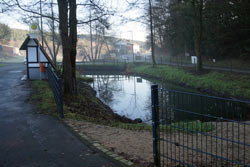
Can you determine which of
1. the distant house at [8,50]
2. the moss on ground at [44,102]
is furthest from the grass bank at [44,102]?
the distant house at [8,50]

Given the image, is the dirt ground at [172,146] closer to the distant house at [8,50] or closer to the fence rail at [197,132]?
the fence rail at [197,132]

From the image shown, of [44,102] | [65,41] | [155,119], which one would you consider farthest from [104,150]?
[65,41]

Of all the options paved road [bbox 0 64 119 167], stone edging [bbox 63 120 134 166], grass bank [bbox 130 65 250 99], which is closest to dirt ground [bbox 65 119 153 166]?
stone edging [bbox 63 120 134 166]

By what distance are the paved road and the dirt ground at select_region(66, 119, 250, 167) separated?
575mm

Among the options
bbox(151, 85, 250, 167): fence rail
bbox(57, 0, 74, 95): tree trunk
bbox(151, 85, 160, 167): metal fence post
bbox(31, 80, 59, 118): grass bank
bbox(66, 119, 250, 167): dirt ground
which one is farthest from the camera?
bbox(57, 0, 74, 95): tree trunk

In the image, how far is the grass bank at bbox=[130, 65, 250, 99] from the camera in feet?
65.1

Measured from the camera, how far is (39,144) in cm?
625

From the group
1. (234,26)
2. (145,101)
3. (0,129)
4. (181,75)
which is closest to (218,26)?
(234,26)

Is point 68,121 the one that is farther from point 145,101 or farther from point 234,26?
point 234,26

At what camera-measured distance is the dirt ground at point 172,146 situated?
16.4 ft

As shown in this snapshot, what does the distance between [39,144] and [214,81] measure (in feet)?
64.3

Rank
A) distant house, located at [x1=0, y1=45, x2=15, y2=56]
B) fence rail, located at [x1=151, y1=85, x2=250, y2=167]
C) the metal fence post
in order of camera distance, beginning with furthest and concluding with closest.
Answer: distant house, located at [x1=0, y1=45, x2=15, y2=56]
the metal fence post
fence rail, located at [x1=151, y1=85, x2=250, y2=167]

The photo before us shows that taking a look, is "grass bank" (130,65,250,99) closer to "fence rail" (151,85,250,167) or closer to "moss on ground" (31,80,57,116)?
"fence rail" (151,85,250,167)

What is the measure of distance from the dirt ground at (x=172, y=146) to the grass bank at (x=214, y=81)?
39.4 feet
